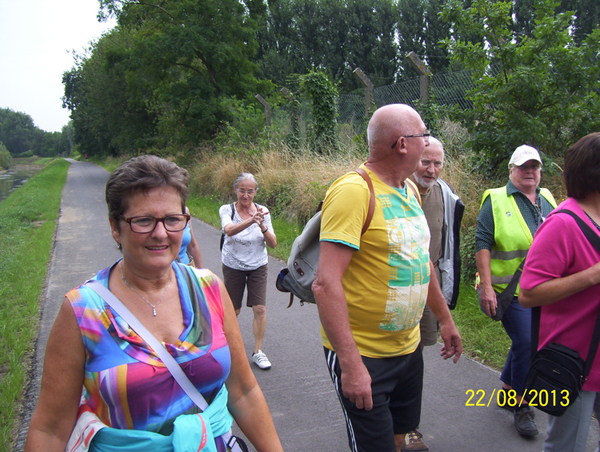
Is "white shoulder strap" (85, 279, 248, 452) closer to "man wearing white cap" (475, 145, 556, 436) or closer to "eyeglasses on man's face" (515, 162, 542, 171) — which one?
"man wearing white cap" (475, 145, 556, 436)

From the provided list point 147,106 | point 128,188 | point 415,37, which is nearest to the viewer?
point 128,188

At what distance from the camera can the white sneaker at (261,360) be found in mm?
4359

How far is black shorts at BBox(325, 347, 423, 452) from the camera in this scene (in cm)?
212

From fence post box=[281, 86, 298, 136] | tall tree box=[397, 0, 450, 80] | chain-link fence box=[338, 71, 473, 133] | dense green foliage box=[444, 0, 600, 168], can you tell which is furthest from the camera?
tall tree box=[397, 0, 450, 80]

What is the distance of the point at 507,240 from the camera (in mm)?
3201

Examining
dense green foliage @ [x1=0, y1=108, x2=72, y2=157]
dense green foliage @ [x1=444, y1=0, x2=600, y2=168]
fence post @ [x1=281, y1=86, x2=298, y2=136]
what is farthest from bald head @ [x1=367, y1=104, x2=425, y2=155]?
dense green foliage @ [x1=0, y1=108, x2=72, y2=157]

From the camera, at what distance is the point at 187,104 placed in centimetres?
2111

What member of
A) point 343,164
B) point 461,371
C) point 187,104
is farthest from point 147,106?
point 461,371

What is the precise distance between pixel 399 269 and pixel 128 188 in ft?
3.78

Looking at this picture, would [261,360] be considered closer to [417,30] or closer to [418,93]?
[418,93]

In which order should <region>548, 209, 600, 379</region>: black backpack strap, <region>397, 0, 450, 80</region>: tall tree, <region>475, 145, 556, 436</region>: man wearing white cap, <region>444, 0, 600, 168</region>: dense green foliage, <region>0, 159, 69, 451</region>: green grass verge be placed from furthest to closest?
<region>397, 0, 450, 80</region>: tall tree < <region>444, 0, 600, 168</region>: dense green foliage < <region>0, 159, 69, 451</region>: green grass verge < <region>475, 145, 556, 436</region>: man wearing white cap < <region>548, 209, 600, 379</region>: black backpack strap

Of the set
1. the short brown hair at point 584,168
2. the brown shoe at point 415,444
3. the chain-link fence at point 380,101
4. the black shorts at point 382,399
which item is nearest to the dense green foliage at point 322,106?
the chain-link fence at point 380,101

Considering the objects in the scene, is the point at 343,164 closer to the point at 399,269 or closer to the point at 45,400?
the point at 399,269

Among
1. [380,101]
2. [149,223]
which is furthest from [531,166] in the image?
[380,101]
